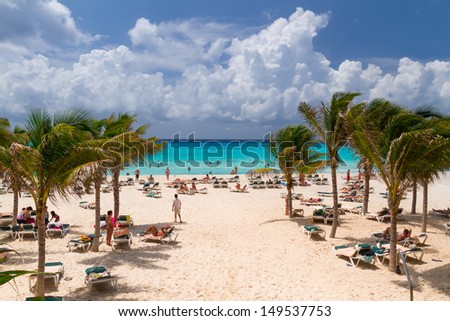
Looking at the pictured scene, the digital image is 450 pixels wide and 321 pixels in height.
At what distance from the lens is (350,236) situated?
40.9 feet

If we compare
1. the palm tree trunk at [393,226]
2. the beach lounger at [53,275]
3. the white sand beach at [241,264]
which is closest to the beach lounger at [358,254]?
the white sand beach at [241,264]

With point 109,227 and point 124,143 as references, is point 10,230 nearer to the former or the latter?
point 109,227

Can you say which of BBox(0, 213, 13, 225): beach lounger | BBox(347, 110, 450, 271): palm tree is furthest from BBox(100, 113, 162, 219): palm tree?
BBox(347, 110, 450, 271): palm tree

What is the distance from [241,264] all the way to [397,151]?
16.5 ft

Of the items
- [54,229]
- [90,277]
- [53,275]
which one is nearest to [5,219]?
[54,229]

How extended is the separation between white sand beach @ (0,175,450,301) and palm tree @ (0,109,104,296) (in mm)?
1879

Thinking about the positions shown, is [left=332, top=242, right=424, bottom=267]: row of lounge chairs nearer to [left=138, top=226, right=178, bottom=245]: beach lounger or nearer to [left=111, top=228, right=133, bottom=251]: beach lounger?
[left=138, top=226, right=178, bottom=245]: beach lounger

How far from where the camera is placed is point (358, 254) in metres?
9.36

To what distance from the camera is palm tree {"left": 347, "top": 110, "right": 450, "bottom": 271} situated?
7348 mm
